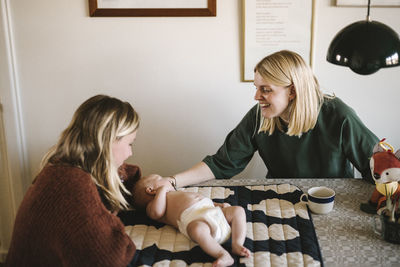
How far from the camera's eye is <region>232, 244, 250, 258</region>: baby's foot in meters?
1.15

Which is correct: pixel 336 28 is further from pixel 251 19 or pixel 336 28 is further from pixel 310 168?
pixel 310 168

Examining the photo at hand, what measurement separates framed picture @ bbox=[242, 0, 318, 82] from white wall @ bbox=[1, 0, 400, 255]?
53 mm

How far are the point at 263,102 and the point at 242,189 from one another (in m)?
0.40

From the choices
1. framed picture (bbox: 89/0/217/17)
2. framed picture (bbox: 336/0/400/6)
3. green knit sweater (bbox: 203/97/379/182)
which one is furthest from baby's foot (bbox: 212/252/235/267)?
framed picture (bbox: 336/0/400/6)

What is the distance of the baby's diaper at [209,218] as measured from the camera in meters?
1.24

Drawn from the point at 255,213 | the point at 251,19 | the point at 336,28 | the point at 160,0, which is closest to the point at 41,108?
the point at 160,0

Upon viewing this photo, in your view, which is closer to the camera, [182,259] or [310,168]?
[182,259]

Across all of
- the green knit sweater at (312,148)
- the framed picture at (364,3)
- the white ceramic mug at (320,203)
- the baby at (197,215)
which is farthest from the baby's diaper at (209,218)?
the framed picture at (364,3)

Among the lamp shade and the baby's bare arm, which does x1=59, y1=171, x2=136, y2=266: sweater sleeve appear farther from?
the lamp shade

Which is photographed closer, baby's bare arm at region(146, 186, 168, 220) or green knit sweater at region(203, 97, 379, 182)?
baby's bare arm at region(146, 186, 168, 220)

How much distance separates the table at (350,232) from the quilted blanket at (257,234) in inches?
1.8

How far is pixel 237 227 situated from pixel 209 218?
10 centimetres

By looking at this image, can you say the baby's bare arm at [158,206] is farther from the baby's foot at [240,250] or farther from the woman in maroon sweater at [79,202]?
the baby's foot at [240,250]

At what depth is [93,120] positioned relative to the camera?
116 cm
